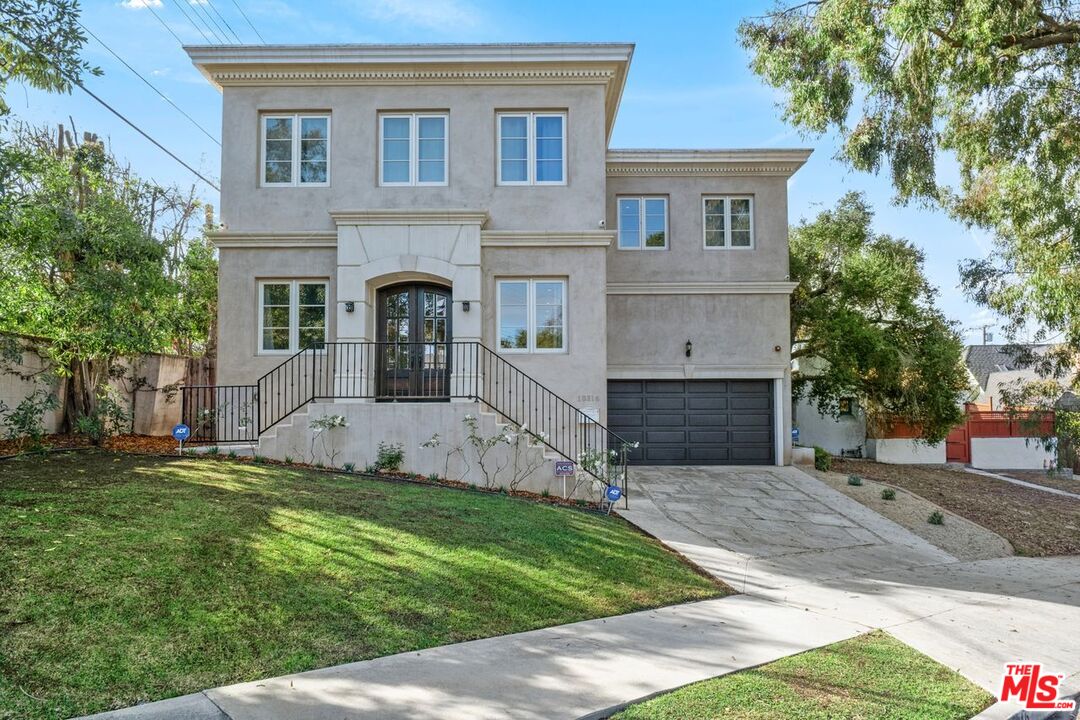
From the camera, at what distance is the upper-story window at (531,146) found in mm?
12969

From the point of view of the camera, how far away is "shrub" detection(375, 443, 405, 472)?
1066 cm

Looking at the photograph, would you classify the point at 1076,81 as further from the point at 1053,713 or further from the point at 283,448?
the point at 283,448

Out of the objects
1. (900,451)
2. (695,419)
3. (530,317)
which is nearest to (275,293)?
(530,317)

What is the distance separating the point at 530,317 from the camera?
12734 mm

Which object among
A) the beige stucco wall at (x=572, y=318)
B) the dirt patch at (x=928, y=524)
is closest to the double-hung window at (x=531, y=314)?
the beige stucco wall at (x=572, y=318)

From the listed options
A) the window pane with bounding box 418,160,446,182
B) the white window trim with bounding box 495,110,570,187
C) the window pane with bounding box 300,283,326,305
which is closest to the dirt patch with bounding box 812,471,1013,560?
the white window trim with bounding box 495,110,570,187

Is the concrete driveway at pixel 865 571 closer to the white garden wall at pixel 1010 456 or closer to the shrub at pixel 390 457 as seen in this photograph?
the shrub at pixel 390 457

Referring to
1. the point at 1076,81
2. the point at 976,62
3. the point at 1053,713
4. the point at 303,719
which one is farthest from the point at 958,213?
the point at 303,719

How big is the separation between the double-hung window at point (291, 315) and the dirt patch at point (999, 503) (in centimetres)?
1218

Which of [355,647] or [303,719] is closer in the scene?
[303,719]

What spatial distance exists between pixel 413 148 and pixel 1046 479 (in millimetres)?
18501

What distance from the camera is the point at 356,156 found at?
1287 centimetres

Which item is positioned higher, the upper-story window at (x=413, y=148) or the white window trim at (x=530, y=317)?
the upper-story window at (x=413, y=148)

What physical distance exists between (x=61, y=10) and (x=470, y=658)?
23.1 feet
